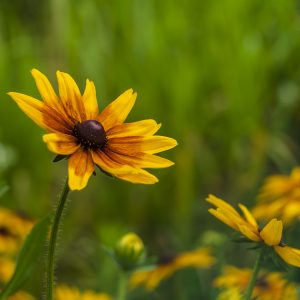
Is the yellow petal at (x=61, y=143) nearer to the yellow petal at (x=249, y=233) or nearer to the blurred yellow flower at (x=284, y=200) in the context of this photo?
the yellow petal at (x=249, y=233)

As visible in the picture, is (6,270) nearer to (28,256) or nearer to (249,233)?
(28,256)

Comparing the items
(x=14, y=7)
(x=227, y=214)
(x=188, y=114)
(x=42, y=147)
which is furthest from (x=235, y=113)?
(x=227, y=214)

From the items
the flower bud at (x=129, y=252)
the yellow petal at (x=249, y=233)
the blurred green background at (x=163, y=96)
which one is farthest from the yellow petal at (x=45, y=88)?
the blurred green background at (x=163, y=96)

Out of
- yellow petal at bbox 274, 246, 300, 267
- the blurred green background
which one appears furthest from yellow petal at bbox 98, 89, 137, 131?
the blurred green background

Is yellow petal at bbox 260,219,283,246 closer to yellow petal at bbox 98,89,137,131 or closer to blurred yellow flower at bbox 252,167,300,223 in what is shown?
yellow petal at bbox 98,89,137,131

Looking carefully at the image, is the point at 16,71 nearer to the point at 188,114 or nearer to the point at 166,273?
the point at 188,114
